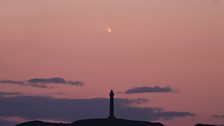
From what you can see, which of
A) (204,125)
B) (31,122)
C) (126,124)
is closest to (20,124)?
(31,122)

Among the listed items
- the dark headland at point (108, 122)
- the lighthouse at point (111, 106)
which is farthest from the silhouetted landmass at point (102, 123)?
the lighthouse at point (111, 106)

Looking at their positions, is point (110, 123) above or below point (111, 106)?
below

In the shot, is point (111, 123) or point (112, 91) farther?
point (112, 91)

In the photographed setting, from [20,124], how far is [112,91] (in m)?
14.1

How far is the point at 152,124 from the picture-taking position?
92438mm

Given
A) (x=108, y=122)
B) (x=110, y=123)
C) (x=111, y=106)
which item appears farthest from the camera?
(x=111, y=106)

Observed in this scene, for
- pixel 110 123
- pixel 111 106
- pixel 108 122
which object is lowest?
pixel 110 123

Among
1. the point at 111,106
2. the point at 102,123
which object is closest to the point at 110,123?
the point at 102,123

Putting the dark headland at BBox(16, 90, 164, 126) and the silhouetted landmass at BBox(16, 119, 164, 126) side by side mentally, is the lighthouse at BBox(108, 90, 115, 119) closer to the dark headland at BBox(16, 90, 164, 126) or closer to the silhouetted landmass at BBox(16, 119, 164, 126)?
the dark headland at BBox(16, 90, 164, 126)

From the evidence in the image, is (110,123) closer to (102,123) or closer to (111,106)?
(102,123)

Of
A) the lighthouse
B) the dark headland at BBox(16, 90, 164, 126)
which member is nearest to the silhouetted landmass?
the dark headland at BBox(16, 90, 164, 126)

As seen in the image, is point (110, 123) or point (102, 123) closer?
point (110, 123)

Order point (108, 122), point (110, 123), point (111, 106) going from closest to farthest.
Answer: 1. point (110, 123)
2. point (108, 122)
3. point (111, 106)

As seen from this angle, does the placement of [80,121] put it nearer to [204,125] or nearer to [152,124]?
[152,124]
